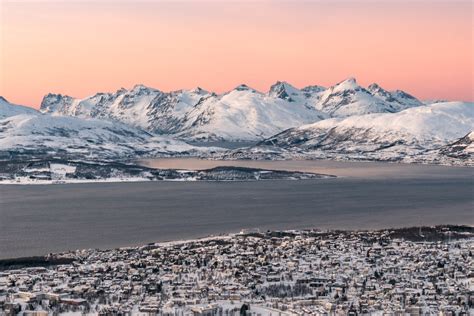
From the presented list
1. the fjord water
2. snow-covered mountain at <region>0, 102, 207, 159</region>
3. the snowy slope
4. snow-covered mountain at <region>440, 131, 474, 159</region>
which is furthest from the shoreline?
snow-covered mountain at <region>440, 131, 474, 159</region>

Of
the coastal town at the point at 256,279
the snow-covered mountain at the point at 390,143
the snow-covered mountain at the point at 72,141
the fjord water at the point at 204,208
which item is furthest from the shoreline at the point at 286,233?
the snow-covered mountain at the point at 390,143

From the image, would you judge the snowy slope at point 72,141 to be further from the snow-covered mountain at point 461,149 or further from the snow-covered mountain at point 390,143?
the snow-covered mountain at point 461,149

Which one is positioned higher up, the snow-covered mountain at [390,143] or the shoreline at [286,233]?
the snow-covered mountain at [390,143]

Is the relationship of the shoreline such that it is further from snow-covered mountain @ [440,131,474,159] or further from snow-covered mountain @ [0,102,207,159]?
snow-covered mountain @ [440,131,474,159]

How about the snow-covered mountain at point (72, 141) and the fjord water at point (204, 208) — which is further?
the snow-covered mountain at point (72, 141)

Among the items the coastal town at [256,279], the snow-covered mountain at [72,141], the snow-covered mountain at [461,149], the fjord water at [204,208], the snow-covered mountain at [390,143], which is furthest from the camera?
the snow-covered mountain at [390,143]

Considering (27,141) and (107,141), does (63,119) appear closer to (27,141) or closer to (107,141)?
(107,141)

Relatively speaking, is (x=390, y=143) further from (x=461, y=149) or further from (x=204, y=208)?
(x=204, y=208)
